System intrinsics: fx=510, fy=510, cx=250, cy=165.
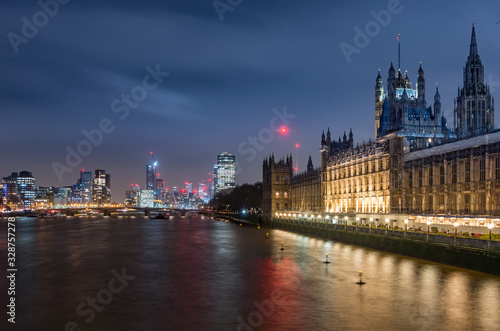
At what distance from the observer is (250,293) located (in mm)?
43250

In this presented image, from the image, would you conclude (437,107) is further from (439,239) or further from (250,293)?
(250,293)

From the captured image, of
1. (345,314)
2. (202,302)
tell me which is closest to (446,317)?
(345,314)

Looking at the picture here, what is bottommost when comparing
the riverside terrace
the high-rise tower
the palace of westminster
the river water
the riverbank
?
the river water

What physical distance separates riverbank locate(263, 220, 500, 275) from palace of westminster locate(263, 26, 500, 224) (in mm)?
12029

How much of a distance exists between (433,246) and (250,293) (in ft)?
84.9

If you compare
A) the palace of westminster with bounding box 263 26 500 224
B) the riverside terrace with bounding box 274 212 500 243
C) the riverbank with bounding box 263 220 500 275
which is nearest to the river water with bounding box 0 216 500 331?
the riverbank with bounding box 263 220 500 275

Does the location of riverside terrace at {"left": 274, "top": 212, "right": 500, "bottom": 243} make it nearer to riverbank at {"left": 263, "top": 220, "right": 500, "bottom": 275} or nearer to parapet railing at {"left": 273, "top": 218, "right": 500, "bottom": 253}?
parapet railing at {"left": 273, "top": 218, "right": 500, "bottom": 253}

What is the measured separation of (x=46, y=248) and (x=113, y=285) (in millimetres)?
42407

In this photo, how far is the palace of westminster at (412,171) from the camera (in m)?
75.5

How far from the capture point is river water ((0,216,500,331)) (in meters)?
33.0

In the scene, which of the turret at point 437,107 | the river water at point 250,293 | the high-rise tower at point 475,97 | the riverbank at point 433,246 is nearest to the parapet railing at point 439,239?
the riverbank at point 433,246

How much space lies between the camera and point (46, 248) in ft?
276

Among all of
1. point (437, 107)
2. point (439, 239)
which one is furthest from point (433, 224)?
point (437, 107)

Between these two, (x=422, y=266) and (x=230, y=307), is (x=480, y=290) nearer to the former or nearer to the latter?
(x=422, y=266)
